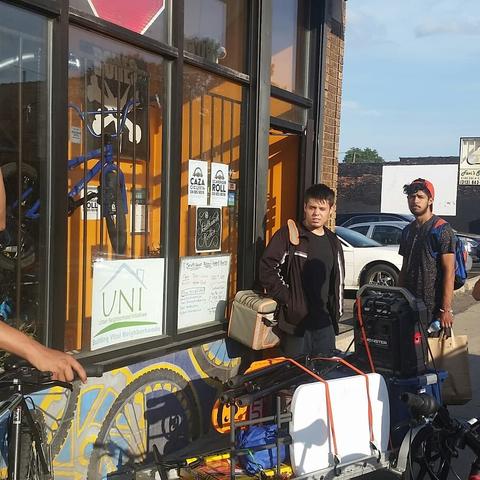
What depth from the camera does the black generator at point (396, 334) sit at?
3.91 metres

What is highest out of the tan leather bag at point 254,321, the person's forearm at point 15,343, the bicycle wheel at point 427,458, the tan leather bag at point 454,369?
the person's forearm at point 15,343

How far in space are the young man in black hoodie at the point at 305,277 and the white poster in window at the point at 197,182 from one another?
66 centimetres

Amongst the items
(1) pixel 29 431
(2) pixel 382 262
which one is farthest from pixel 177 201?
(2) pixel 382 262

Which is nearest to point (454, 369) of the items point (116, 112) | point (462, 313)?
point (116, 112)

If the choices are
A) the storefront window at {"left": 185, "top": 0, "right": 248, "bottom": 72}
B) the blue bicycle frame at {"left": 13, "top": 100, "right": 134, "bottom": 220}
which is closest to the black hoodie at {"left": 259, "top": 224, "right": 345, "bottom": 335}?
the blue bicycle frame at {"left": 13, "top": 100, "right": 134, "bottom": 220}

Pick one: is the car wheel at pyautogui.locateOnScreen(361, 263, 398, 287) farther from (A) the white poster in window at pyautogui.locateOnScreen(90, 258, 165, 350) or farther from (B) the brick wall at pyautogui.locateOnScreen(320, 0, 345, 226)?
(A) the white poster in window at pyautogui.locateOnScreen(90, 258, 165, 350)

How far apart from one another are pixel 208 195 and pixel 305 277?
3.28 ft

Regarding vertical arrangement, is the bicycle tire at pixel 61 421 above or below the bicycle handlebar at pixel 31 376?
below

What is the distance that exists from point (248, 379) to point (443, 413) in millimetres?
1078

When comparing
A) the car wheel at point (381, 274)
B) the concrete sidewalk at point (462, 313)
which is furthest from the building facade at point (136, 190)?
the car wheel at point (381, 274)

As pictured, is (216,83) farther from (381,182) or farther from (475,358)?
(381,182)

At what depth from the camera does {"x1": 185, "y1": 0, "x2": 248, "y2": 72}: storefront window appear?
464 cm

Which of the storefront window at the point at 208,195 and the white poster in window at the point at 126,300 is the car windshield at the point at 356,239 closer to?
the storefront window at the point at 208,195

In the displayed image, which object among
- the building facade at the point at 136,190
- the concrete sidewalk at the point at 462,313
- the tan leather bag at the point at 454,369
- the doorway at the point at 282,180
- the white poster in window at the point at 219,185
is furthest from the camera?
the concrete sidewalk at the point at 462,313
